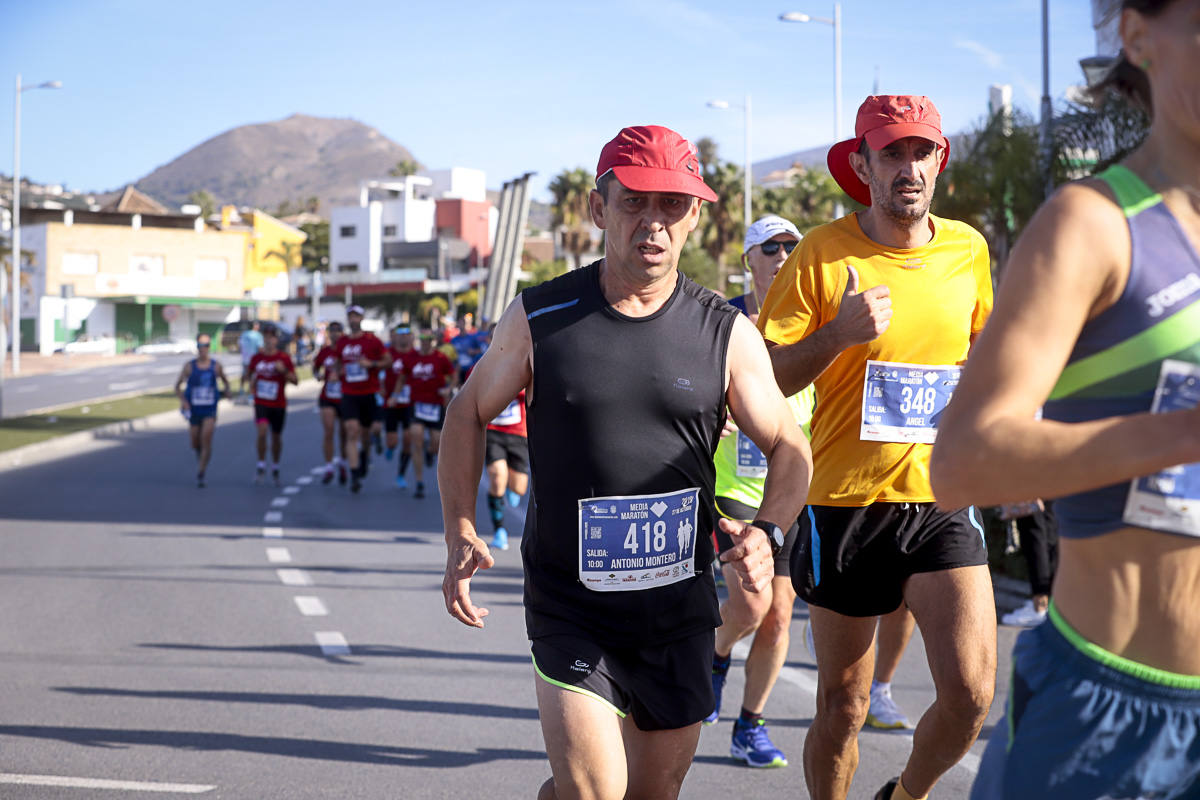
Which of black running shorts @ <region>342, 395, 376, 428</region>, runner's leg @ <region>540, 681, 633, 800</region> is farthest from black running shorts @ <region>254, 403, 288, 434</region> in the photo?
runner's leg @ <region>540, 681, 633, 800</region>

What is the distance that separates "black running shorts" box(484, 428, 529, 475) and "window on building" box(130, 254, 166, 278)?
92.3 metres

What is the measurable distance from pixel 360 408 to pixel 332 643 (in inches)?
395

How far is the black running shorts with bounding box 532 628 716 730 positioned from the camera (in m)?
3.58

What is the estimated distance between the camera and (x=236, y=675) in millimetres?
7664

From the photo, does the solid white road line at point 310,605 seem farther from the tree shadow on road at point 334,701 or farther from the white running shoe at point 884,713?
the white running shoe at point 884,713

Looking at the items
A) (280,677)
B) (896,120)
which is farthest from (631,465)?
(280,677)

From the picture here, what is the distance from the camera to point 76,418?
98.8ft

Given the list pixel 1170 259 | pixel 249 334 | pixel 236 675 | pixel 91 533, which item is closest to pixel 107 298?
pixel 249 334

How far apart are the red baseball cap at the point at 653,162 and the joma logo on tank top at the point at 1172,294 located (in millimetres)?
1712

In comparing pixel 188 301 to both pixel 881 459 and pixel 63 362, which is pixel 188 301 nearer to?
pixel 63 362

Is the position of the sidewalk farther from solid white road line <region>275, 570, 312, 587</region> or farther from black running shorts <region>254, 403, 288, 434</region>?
solid white road line <region>275, 570, 312, 587</region>

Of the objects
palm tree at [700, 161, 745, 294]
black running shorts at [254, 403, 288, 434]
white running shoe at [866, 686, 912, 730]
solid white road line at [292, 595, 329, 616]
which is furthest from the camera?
palm tree at [700, 161, 745, 294]

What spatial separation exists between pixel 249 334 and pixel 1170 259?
3249 cm

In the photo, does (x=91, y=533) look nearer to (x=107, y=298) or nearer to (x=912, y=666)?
(x=912, y=666)
